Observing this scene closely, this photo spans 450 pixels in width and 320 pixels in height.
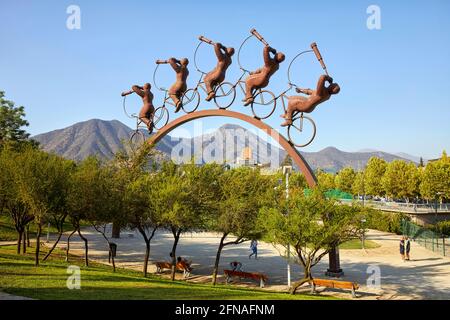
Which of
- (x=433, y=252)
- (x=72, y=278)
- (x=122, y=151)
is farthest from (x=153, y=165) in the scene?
(x=433, y=252)

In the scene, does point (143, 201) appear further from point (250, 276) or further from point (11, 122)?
point (11, 122)

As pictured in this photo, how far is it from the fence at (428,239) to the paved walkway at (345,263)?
2.90 feet

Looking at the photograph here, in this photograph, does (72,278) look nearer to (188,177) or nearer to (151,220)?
(151,220)

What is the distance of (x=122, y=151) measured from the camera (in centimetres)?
2175

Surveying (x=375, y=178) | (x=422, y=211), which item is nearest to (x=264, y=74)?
(x=422, y=211)

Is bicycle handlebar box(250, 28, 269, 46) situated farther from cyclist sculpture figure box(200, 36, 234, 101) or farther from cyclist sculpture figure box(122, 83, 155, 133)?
cyclist sculpture figure box(122, 83, 155, 133)

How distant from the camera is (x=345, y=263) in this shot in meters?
25.8

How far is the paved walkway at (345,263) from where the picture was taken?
61.1 ft

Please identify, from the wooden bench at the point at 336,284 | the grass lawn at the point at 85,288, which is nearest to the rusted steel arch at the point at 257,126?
the wooden bench at the point at 336,284

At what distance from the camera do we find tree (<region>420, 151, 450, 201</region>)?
52750 mm

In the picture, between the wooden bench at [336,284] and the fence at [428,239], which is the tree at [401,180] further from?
the wooden bench at [336,284]
